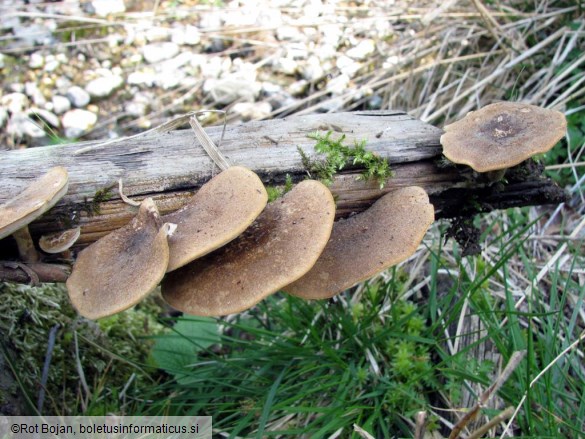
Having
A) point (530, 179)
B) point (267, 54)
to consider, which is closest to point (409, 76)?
point (267, 54)

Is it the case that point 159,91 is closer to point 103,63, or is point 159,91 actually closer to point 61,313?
point 103,63

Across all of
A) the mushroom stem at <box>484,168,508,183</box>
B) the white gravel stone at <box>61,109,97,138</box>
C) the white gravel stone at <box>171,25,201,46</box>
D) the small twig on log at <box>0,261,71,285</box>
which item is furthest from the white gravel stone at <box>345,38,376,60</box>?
the small twig on log at <box>0,261,71,285</box>

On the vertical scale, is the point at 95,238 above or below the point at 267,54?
above

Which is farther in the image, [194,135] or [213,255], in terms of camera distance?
[194,135]

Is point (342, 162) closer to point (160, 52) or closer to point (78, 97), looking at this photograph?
point (78, 97)

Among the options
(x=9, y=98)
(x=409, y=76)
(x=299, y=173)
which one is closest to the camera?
(x=299, y=173)

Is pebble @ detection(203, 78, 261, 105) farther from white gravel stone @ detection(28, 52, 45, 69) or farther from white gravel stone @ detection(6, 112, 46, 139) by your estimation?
white gravel stone @ detection(28, 52, 45, 69)

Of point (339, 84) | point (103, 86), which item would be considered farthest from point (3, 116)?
point (339, 84)
